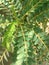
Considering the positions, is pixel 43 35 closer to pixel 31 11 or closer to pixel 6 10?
pixel 31 11

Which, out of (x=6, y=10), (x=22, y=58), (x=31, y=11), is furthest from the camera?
(x=6, y=10)

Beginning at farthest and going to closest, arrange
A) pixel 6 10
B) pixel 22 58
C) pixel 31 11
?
pixel 6 10, pixel 31 11, pixel 22 58

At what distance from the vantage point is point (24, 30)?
133 cm

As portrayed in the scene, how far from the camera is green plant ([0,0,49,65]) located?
1219 millimetres

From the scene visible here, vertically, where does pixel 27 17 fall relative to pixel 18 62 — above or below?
→ above

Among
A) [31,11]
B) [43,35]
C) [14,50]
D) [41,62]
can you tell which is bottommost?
[41,62]

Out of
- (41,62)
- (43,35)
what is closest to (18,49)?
(43,35)

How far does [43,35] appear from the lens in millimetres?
1248

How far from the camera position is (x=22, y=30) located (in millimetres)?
1331

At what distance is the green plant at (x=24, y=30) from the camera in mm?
1219

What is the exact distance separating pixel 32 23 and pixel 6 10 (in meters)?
0.24

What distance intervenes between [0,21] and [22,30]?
156 mm

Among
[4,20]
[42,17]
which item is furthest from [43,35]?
[4,20]

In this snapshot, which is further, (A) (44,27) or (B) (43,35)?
(A) (44,27)
